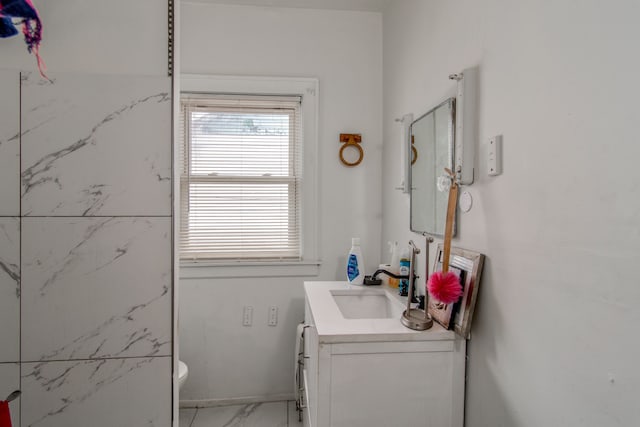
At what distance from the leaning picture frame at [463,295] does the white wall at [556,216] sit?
38 millimetres

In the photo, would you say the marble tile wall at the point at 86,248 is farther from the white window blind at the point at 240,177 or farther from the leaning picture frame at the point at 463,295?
the white window blind at the point at 240,177

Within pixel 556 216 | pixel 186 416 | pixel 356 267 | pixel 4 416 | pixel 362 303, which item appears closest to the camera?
pixel 4 416

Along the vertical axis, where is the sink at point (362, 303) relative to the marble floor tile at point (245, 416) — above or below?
above

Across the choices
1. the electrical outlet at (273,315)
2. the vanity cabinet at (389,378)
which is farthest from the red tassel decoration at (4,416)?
the electrical outlet at (273,315)

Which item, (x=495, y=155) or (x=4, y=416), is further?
(x=495, y=155)

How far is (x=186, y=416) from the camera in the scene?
2141 mm

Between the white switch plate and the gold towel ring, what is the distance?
1236mm

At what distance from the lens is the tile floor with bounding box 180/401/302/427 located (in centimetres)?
208

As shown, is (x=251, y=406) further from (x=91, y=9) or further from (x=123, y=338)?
(x=91, y=9)

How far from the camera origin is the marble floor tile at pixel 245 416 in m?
2.08

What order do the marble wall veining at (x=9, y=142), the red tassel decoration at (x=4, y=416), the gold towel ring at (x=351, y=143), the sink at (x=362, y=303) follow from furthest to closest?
the gold towel ring at (x=351, y=143) < the sink at (x=362, y=303) < the marble wall veining at (x=9, y=142) < the red tassel decoration at (x=4, y=416)

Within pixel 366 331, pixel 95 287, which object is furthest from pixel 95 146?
pixel 366 331

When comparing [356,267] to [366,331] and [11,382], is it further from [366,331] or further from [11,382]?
[11,382]

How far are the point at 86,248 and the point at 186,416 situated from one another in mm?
1677
